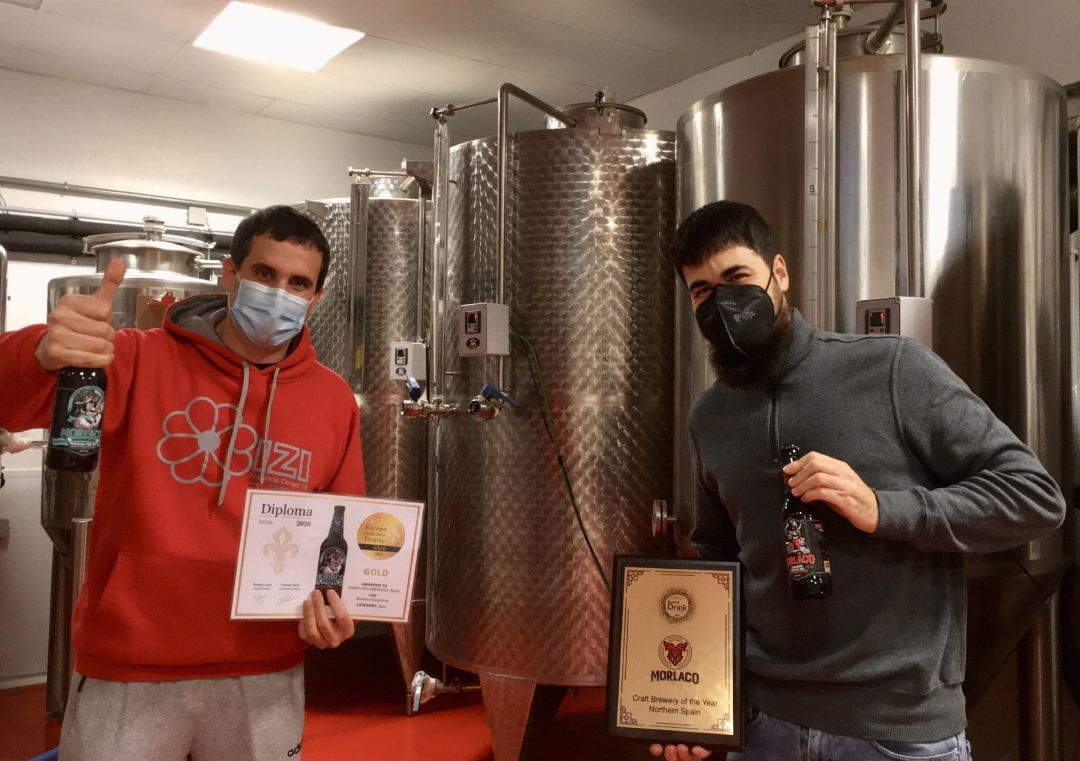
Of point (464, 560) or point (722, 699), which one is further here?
point (464, 560)

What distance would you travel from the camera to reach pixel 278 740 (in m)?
1.70

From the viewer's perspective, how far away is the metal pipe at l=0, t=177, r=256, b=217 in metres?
5.19

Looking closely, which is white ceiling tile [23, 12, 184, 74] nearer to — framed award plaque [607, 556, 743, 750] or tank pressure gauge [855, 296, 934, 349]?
tank pressure gauge [855, 296, 934, 349]

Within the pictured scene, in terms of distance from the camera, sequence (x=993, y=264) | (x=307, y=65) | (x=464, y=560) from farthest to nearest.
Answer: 1. (x=307, y=65)
2. (x=464, y=560)
3. (x=993, y=264)

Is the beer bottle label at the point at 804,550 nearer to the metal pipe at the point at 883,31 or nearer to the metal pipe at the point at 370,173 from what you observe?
the metal pipe at the point at 883,31

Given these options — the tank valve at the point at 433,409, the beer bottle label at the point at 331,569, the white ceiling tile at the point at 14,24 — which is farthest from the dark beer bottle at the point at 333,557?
the white ceiling tile at the point at 14,24

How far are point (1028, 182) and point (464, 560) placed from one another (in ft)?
7.49

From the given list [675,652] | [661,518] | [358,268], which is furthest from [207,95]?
[675,652]

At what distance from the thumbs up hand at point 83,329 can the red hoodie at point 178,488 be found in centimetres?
13

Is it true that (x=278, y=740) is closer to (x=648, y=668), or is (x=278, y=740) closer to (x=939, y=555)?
(x=648, y=668)

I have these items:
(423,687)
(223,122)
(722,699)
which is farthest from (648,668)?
(223,122)

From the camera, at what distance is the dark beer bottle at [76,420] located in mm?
1399

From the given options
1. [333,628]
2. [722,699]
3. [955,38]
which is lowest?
[722,699]

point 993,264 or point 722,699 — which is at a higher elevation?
point 993,264
